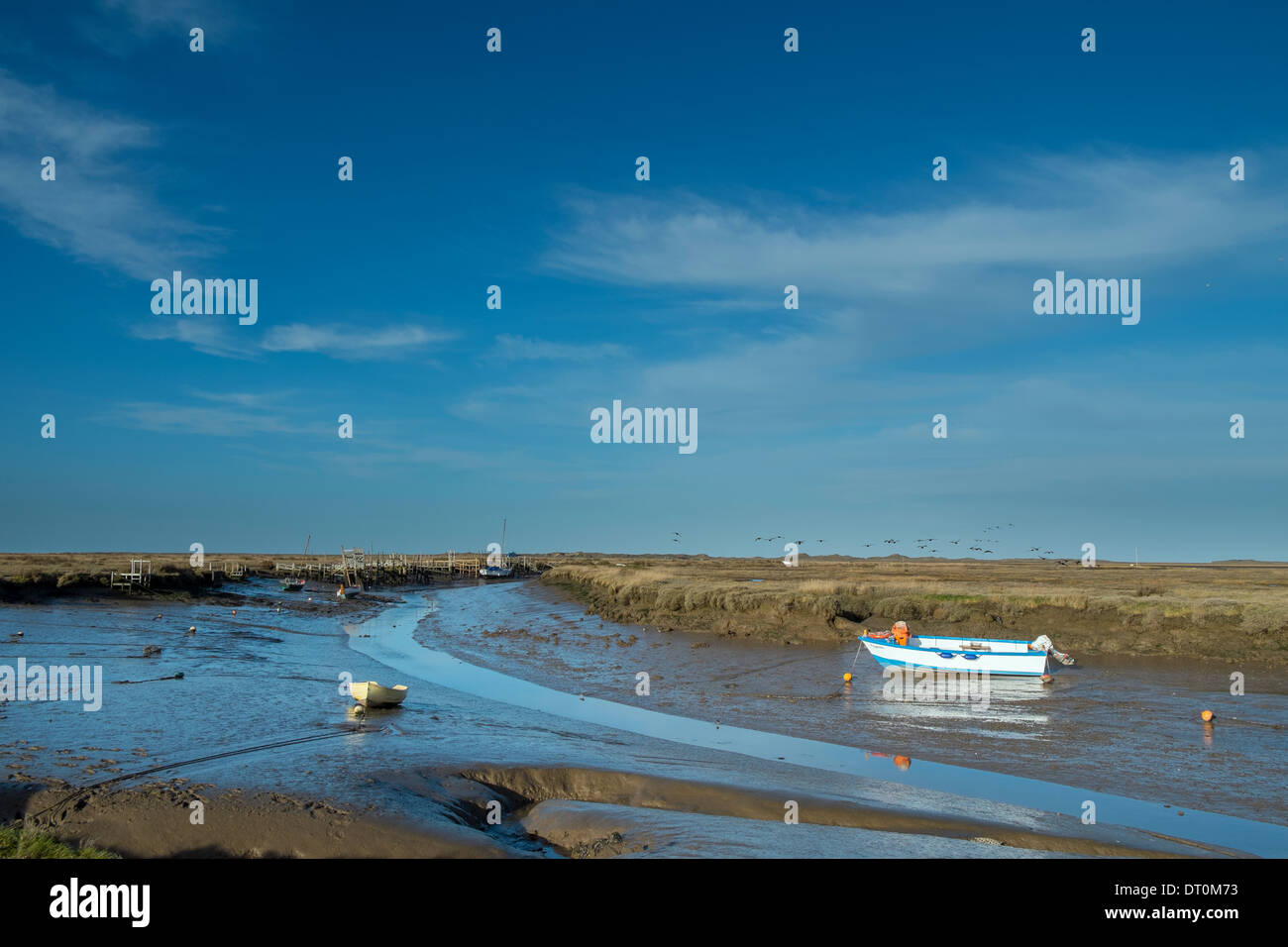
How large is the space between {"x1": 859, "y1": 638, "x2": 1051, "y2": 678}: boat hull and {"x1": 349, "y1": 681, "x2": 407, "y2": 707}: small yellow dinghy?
16.3m

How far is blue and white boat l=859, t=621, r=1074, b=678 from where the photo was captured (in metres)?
26.2

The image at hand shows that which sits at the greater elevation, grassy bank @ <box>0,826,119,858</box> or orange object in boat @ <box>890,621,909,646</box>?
grassy bank @ <box>0,826,119,858</box>

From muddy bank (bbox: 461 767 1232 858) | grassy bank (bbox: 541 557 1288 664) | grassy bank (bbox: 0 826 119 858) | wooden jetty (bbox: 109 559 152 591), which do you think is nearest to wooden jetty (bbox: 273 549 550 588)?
wooden jetty (bbox: 109 559 152 591)

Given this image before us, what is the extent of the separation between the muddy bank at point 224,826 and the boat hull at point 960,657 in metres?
19.4

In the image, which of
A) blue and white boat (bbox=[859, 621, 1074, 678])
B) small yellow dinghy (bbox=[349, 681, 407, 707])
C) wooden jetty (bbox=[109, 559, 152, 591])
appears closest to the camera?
small yellow dinghy (bbox=[349, 681, 407, 707])

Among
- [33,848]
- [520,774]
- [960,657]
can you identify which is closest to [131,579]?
[520,774]

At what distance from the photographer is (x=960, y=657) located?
2753 cm

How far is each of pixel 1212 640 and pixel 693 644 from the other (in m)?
18.7

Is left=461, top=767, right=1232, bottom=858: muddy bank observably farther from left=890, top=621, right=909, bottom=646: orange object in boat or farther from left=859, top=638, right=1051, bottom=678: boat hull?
left=890, top=621, right=909, bottom=646: orange object in boat

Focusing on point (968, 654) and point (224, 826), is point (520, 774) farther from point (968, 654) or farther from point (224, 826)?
point (968, 654)

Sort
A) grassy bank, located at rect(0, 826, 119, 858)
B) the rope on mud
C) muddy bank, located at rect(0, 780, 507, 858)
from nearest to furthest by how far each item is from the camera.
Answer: grassy bank, located at rect(0, 826, 119, 858), muddy bank, located at rect(0, 780, 507, 858), the rope on mud
